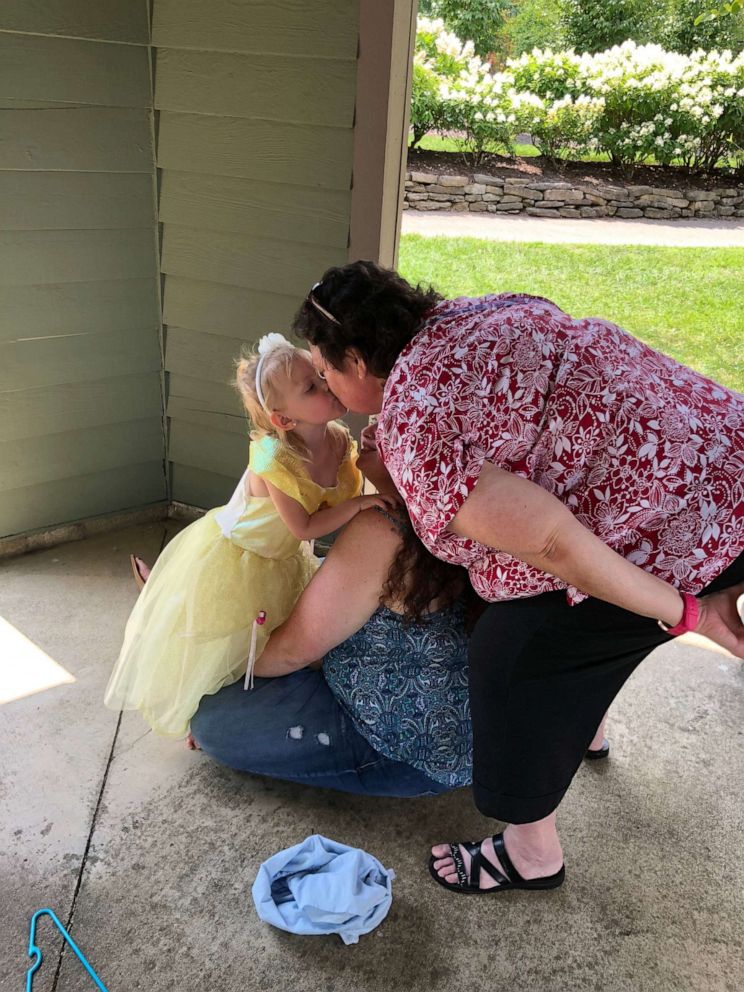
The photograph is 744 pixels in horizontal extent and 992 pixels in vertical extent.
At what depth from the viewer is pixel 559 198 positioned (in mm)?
6660

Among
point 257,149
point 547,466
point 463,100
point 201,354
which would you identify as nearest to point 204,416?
point 201,354

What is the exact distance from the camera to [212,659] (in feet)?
6.48

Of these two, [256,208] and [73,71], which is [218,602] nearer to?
[256,208]

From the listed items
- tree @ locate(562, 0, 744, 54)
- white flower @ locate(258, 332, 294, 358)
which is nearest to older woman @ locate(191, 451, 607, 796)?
white flower @ locate(258, 332, 294, 358)

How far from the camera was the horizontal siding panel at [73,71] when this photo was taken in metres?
2.53

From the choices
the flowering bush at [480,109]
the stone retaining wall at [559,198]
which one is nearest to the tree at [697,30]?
the stone retaining wall at [559,198]

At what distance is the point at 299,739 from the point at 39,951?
632 millimetres

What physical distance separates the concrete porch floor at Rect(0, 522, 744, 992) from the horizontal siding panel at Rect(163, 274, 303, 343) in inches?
47.1

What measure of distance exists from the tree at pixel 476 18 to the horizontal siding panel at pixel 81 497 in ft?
18.8

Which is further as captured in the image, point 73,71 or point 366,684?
point 73,71

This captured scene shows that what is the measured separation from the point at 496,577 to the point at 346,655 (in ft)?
1.82

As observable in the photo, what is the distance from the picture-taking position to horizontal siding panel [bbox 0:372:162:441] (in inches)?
115

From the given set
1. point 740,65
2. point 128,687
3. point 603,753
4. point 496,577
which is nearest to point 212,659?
point 128,687

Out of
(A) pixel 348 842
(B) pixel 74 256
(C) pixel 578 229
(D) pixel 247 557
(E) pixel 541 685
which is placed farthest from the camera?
(C) pixel 578 229
